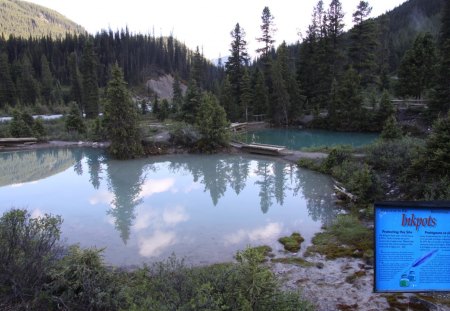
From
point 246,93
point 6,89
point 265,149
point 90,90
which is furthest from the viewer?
point 6,89

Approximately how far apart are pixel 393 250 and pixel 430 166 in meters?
8.86

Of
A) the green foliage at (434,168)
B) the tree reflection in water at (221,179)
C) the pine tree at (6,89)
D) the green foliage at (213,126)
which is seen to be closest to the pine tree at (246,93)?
the green foliage at (213,126)

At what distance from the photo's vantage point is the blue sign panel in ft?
15.7

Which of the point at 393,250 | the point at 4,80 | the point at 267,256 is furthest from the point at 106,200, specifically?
the point at 4,80

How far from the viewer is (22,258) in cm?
601

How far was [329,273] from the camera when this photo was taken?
838 cm

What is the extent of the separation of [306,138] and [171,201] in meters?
22.7

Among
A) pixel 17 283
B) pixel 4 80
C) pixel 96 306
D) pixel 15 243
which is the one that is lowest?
pixel 96 306

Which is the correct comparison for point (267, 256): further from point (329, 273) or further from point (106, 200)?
point (106, 200)

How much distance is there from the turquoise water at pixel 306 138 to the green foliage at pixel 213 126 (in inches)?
197

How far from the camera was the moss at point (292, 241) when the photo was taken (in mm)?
10152

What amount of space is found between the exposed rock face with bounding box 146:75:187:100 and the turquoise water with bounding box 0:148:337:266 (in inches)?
3200

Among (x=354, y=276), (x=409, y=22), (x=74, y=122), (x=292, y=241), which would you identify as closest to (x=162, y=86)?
(x=409, y=22)

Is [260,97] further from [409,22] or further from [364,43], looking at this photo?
[409,22]
